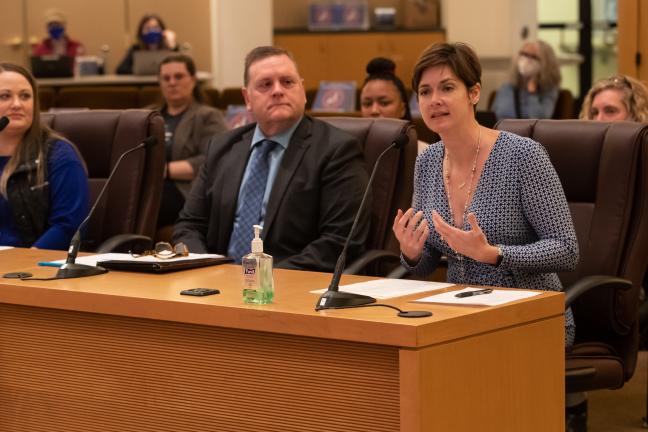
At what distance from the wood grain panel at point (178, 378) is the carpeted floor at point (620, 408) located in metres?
1.88

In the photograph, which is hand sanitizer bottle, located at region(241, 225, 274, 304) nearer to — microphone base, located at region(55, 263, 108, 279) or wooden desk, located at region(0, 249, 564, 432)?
wooden desk, located at region(0, 249, 564, 432)

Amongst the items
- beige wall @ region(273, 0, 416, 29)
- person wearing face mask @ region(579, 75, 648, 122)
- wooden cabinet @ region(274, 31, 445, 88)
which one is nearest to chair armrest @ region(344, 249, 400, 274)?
person wearing face mask @ region(579, 75, 648, 122)

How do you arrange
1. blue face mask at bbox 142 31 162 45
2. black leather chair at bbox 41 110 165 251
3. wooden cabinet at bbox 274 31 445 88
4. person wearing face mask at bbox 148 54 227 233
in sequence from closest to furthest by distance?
1. black leather chair at bbox 41 110 165 251
2. person wearing face mask at bbox 148 54 227 233
3. blue face mask at bbox 142 31 162 45
4. wooden cabinet at bbox 274 31 445 88

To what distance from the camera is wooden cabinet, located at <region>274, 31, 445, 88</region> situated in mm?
12211

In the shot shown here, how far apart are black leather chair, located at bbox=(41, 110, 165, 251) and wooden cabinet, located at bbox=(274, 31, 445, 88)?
7.84 meters

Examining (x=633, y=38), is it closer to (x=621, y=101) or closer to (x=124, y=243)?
(x=621, y=101)

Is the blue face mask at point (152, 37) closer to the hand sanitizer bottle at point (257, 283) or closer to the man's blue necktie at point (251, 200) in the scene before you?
the man's blue necktie at point (251, 200)

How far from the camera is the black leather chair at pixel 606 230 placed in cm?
326

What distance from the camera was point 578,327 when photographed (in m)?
3.38

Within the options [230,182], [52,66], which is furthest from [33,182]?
[52,66]

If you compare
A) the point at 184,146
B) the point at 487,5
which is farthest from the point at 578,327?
the point at 487,5

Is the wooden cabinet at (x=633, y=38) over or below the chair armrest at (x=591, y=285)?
over

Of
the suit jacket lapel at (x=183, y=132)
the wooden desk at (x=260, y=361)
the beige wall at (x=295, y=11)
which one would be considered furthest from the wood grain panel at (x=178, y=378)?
the beige wall at (x=295, y=11)

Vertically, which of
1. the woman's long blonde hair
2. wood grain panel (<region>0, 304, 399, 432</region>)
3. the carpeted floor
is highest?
the woman's long blonde hair
